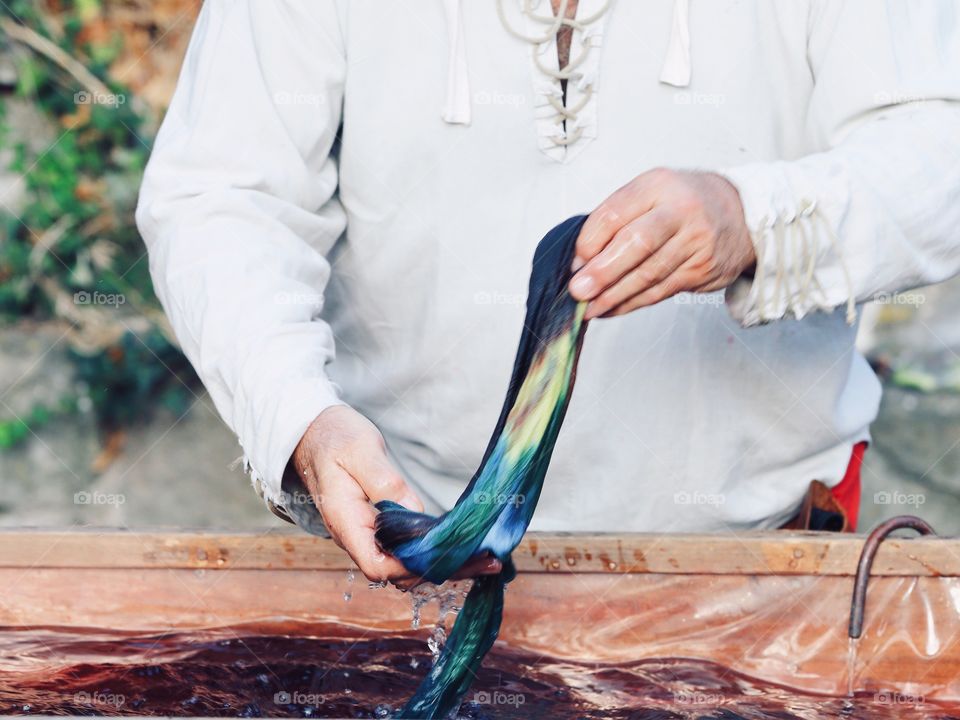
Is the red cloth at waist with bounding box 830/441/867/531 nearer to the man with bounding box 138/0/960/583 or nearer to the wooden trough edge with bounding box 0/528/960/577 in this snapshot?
the man with bounding box 138/0/960/583

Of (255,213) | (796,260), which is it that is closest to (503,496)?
A: (796,260)

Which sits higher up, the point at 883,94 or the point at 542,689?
the point at 883,94

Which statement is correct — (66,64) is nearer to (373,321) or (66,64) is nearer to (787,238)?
(373,321)

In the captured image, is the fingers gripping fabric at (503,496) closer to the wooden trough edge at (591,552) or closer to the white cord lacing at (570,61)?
the wooden trough edge at (591,552)

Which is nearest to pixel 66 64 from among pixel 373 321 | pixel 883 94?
pixel 373 321

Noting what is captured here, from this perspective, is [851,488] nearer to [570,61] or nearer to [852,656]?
Result: [852,656]

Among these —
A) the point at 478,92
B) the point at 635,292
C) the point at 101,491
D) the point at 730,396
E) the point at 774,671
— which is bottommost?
the point at 101,491

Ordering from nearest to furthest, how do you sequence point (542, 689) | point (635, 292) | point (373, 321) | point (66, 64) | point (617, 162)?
point (635, 292) → point (542, 689) → point (617, 162) → point (373, 321) → point (66, 64)

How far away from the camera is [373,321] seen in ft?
6.90

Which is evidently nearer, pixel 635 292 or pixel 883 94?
pixel 635 292

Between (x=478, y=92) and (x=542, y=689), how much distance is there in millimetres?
920

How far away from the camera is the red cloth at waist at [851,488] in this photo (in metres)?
2.13

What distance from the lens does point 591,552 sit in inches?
73.1

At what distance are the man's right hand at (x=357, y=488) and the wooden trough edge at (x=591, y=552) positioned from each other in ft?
1.06
